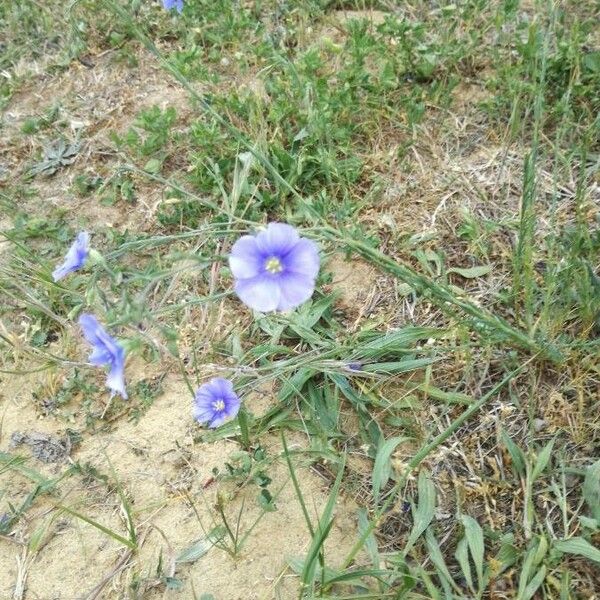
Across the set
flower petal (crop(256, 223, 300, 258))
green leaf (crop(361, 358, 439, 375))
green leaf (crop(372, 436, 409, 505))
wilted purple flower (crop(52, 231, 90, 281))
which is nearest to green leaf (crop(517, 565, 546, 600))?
green leaf (crop(372, 436, 409, 505))

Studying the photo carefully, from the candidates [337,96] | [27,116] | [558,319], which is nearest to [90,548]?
[558,319]

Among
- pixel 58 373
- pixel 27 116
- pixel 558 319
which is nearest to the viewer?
pixel 558 319

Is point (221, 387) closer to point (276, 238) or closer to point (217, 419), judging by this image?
point (217, 419)

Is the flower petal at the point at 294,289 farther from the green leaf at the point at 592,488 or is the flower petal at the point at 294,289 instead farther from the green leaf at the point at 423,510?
the green leaf at the point at 592,488

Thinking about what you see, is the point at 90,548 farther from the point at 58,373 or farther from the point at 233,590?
the point at 58,373

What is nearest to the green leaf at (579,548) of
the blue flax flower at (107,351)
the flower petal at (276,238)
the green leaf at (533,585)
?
the green leaf at (533,585)

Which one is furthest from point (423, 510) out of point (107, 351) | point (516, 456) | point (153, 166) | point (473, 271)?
point (153, 166)

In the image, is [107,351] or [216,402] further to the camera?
[216,402]
